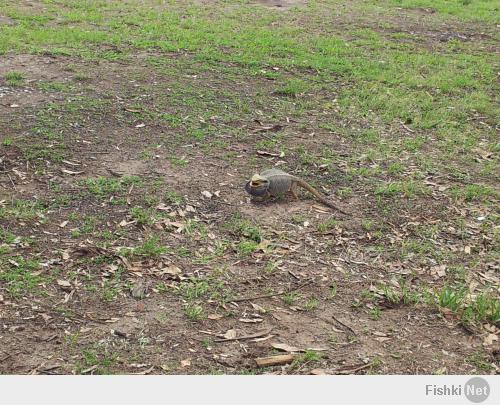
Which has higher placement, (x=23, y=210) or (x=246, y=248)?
(x=23, y=210)

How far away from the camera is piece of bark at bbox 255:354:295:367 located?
10.3 feet

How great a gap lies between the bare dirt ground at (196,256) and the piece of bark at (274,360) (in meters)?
0.03

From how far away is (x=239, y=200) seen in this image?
186 inches

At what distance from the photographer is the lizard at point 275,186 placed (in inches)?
182

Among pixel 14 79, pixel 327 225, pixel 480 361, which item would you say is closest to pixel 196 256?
pixel 327 225

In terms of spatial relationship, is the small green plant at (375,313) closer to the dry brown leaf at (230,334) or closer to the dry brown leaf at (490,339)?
the dry brown leaf at (490,339)

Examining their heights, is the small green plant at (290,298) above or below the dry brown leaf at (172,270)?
below

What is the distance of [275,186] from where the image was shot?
183 inches

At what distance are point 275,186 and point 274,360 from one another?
176 cm

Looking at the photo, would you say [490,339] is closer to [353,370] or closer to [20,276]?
[353,370]

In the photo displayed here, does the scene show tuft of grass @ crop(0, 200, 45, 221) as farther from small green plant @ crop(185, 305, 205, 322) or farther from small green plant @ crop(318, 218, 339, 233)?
small green plant @ crop(318, 218, 339, 233)

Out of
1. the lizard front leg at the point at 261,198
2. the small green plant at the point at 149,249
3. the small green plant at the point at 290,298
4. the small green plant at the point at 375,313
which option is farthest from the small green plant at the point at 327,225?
the small green plant at the point at 149,249

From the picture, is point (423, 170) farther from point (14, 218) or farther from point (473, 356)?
point (14, 218)

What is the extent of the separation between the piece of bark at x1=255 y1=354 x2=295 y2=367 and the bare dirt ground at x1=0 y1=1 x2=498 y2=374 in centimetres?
3
